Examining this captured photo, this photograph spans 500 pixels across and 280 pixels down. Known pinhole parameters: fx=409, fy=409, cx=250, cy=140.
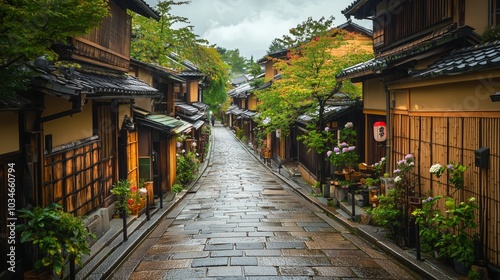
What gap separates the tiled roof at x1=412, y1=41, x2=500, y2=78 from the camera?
8.25 m

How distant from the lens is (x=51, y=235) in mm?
8078

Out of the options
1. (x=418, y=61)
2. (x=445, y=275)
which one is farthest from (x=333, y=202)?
(x=445, y=275)

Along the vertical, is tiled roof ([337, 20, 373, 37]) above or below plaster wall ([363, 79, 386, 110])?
above

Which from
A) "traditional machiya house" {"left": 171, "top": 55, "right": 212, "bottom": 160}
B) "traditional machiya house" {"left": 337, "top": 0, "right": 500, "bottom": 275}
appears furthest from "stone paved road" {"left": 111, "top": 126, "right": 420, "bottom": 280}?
"traditional machiya house" {"left": 171, "top": 55, "right": 212, "bottom": 160}

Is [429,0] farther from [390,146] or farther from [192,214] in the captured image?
[192,214]

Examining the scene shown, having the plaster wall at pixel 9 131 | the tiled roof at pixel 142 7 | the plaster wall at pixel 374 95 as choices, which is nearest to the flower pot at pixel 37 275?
the plaster wall at pixel 9 131

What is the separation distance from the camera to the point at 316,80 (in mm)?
21312

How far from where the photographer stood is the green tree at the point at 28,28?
19.4ft

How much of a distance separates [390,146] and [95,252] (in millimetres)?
10661

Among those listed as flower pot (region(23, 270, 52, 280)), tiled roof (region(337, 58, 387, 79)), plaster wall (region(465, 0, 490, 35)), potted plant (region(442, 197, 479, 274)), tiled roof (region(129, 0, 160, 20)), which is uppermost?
tiled roof (region(129, 0, 160, 20))

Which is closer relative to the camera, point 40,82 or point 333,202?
point 40,82

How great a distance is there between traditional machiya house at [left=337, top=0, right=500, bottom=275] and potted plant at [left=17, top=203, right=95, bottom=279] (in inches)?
344

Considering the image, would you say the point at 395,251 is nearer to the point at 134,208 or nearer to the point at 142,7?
the point at 134,208

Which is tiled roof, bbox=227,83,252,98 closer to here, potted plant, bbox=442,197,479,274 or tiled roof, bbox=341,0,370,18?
tiled roof, bbox=341,0,370,18
